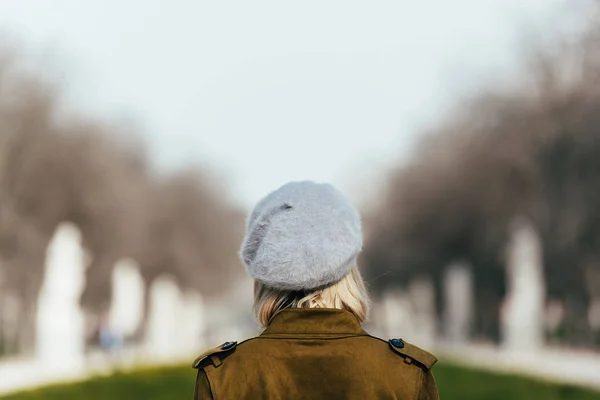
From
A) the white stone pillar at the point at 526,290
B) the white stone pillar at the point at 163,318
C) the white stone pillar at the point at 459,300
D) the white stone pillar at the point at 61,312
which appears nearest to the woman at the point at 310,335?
the white stone pillar at the point at 61,312

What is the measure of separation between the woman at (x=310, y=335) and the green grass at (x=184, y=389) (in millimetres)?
15263

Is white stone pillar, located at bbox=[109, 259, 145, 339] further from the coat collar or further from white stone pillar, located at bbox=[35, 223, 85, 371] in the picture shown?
the coat collar

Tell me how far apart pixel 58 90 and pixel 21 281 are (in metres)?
8.96

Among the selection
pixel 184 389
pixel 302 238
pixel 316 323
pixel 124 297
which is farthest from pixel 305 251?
pixel 124 297

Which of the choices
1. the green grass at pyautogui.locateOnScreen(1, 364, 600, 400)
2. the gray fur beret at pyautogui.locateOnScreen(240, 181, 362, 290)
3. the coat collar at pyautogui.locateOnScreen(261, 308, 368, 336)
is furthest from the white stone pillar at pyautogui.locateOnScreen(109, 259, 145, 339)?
the coat collar at pyautogui.locateOnScreen(261, 308, 368, 336)

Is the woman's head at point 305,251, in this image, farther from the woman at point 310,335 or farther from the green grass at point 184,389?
the green grass at point 184,389

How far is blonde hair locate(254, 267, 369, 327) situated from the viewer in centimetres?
315

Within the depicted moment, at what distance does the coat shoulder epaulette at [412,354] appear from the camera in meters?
2.98

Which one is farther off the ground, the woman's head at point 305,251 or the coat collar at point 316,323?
the woman's head at point 305,251

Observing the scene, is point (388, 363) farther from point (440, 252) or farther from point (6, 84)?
point (440, 252)

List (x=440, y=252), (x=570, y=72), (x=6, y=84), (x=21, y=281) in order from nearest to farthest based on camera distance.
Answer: (x=6, y=84) < (x=570, y=72) < (x=21, y=281) < (x=440, y=252)

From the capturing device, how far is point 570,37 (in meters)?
33.5

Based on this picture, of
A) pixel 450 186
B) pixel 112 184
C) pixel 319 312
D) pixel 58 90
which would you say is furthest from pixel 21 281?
pixel 319 312

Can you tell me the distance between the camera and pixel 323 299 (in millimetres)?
3156
